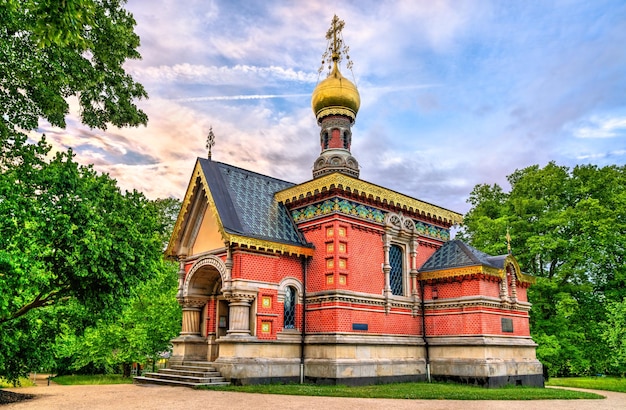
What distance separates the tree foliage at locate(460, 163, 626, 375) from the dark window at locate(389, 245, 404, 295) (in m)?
7.75

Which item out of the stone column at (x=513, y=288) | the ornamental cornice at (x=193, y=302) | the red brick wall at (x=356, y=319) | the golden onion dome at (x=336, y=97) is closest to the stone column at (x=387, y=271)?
the red brick wall at (x=356, y=319)

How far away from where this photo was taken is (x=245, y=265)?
1645 centimetres

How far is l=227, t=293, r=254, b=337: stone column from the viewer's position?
51.8 ft

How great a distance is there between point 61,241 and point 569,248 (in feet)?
76.2

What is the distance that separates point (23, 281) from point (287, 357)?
9.31 metres

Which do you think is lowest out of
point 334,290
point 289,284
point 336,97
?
point 334,290

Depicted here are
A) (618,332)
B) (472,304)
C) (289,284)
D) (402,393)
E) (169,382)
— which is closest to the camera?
(402,393)

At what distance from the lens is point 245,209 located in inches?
711

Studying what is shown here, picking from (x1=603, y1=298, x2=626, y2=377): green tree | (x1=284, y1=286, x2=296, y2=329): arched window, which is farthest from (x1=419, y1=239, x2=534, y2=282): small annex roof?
(x1=284, y1=286, x2=296, y2=329): arched window

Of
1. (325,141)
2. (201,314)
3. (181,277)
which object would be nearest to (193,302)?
(201,314)

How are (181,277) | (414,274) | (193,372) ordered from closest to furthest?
(193,372)
(181,277)
(414,274)

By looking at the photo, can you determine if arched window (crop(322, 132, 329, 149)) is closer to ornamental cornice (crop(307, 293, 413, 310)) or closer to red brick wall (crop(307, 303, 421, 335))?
ornamental cornice (crop(307, 293, 413, 310))

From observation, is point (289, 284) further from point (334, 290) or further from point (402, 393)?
point (402, 393)

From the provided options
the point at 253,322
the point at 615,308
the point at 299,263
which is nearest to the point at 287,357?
the point at 253,322
